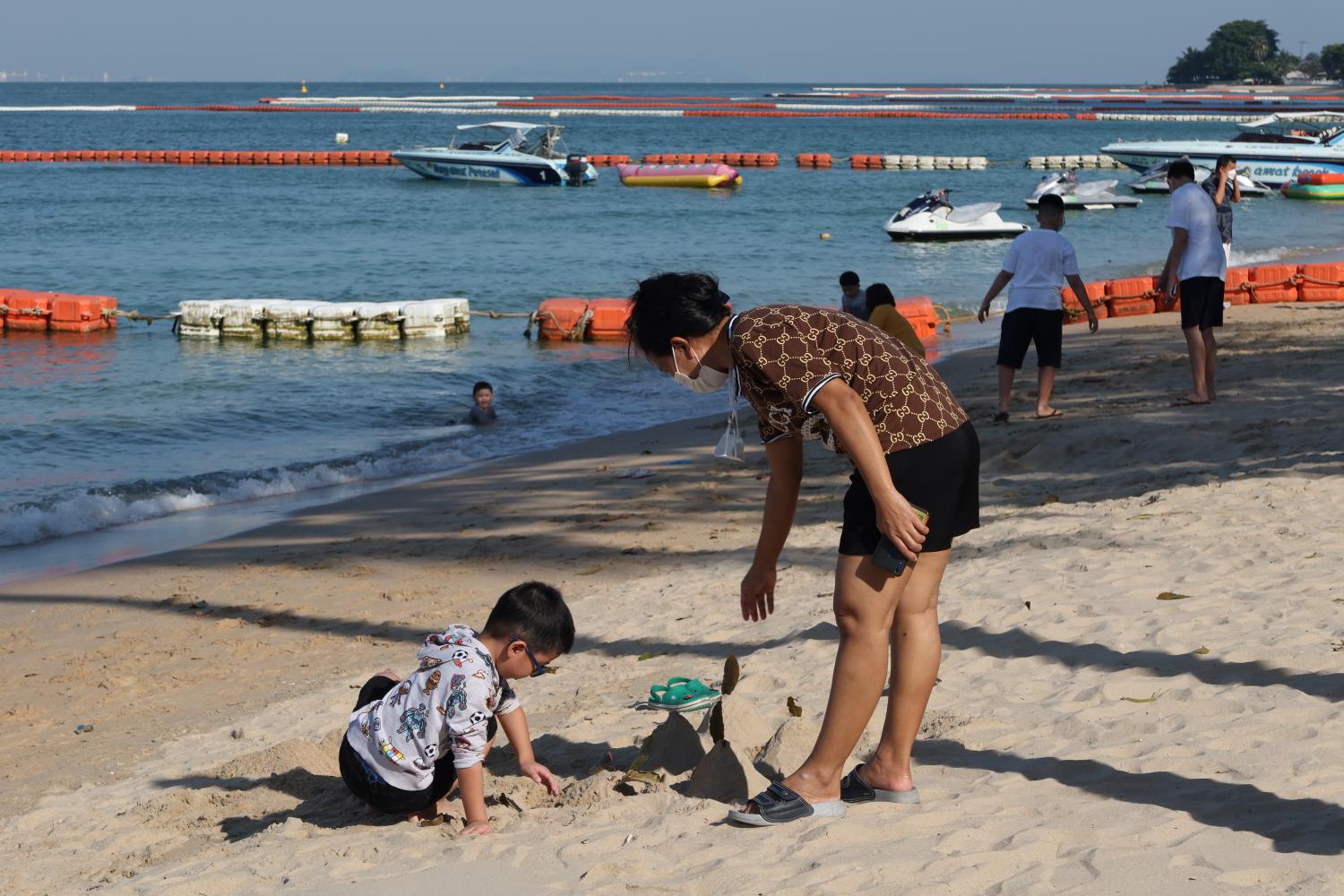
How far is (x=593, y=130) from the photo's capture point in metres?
82.6

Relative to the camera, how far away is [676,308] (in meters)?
3.55

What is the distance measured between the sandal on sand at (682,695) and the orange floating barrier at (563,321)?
14.4 metres

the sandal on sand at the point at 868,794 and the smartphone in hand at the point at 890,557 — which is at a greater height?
the smartphone in hand at the point at 890,557

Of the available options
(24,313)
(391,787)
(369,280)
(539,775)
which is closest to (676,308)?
(539,775)

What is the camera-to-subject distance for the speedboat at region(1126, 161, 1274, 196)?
39500 mm

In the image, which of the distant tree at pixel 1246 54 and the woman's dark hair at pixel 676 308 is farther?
the distant tree at pixel 1246 54

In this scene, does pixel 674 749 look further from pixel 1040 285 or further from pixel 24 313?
pixel 24 313

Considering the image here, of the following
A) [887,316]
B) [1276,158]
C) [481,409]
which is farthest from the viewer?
[1276,158]

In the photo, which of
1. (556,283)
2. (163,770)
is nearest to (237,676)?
(163,770)

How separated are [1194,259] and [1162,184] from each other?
37240 millimetres

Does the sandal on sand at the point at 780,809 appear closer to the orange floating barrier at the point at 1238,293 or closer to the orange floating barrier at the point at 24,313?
the orange floating barrier at the point at 1238,293

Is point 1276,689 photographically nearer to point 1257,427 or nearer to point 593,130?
point 1257,427

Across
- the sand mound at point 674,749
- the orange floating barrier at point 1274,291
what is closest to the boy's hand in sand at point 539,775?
the sand mound at point 674,749

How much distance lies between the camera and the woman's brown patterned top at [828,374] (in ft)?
11.2
